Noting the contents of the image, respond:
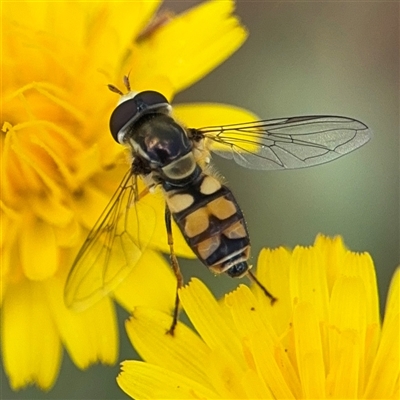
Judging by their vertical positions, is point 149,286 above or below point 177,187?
below

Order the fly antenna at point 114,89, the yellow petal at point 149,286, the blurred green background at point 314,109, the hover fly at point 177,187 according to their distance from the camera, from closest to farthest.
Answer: the hover fly at point 177,187 < the fly antenna at point 114,89 < the yellow petal at point 149,286 < the blurred green background at point 314,109

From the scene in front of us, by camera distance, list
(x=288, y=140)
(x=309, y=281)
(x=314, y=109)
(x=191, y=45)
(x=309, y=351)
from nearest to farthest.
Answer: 1. (x=309, y=351)
2. (x=309, y=281)
3. (x=288, y=140)
4. (x=191, y=45)
5. (x=314, y=109)

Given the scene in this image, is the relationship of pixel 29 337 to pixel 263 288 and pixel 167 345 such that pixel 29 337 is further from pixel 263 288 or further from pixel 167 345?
pixel 263 288

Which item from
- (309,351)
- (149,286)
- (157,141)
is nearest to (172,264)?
(149,286)

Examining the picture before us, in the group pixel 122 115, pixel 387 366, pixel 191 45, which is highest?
pixel 191 45

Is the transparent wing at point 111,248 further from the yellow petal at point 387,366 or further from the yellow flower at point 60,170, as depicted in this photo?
the yellow petal at point 387,366

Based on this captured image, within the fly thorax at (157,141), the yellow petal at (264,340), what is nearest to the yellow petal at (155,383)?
the yellow petal at (264,340)
